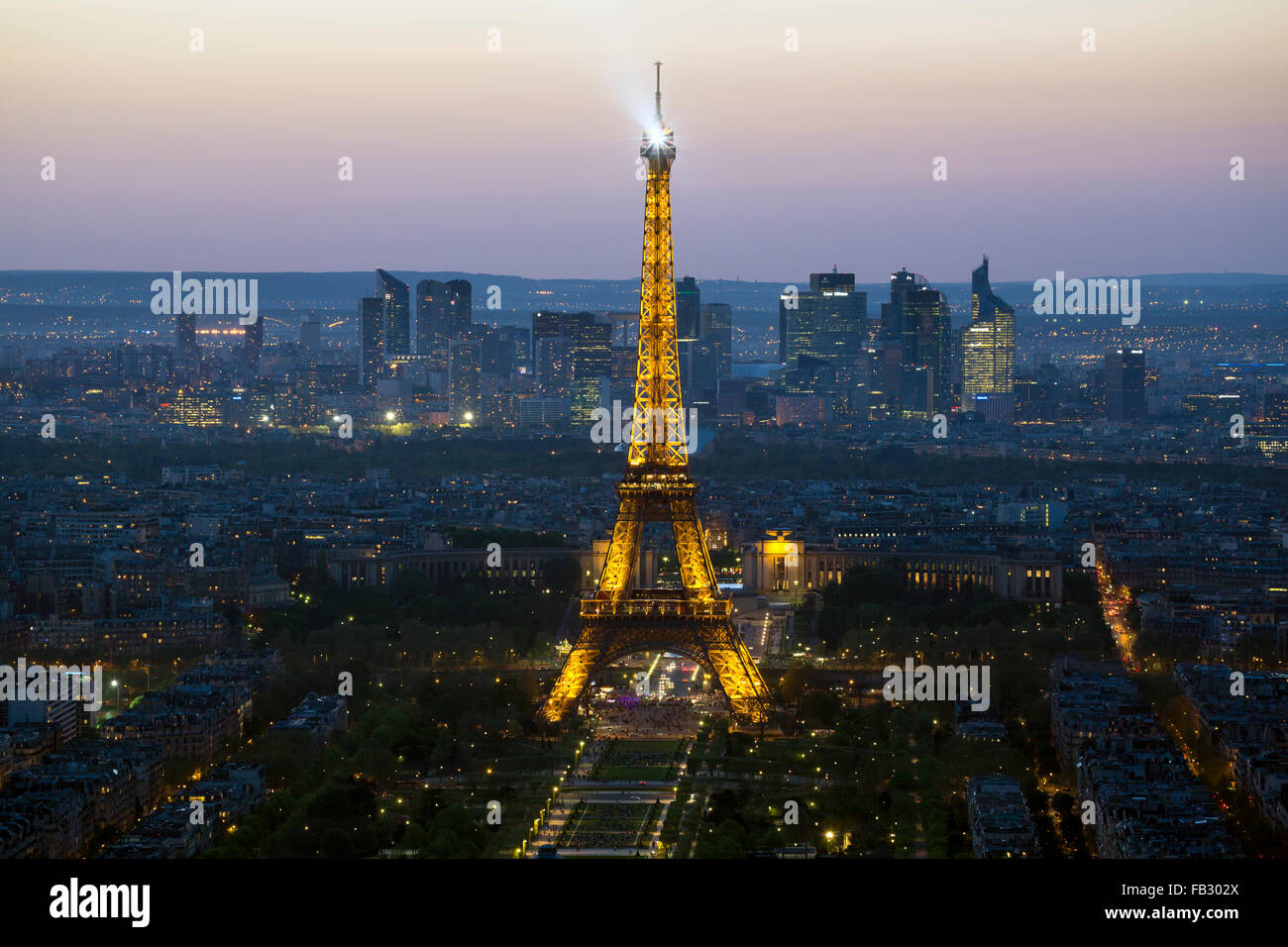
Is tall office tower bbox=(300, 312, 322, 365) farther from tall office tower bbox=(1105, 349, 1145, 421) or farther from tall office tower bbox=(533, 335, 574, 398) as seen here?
tall office tower bbox=(1105, 349, 1145, 421)

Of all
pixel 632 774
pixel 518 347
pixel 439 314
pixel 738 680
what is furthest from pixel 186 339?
pixel 632 774

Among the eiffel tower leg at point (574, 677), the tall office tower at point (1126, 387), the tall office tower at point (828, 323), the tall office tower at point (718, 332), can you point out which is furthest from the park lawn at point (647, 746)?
the tall office tower at point (828, 323)

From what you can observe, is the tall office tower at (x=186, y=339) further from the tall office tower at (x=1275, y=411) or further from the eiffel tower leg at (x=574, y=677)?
the eiffel tower leg at (x=574, y=677)

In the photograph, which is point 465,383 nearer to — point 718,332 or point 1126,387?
point 718,332

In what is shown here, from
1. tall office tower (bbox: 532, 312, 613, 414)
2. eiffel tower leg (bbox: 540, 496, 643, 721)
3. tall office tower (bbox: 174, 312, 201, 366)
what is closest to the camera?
eiffel tower leg (bbox: 540, 496, 643, 721)

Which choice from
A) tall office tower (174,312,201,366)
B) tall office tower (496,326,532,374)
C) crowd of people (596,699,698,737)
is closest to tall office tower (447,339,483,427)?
tall office tower (496,326,532,374)

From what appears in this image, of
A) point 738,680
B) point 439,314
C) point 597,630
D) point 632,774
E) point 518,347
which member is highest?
point 439,314
